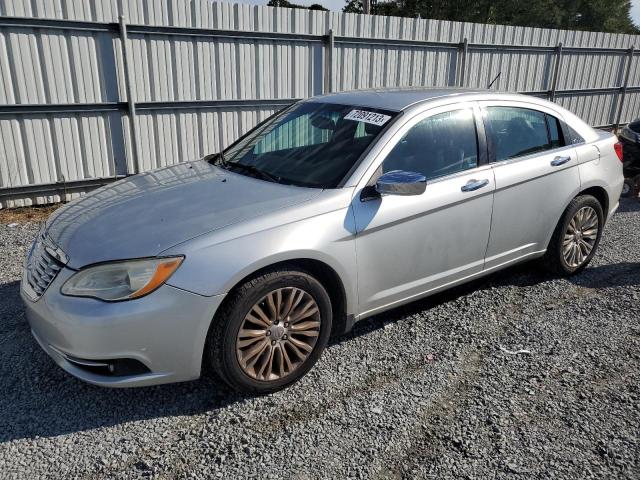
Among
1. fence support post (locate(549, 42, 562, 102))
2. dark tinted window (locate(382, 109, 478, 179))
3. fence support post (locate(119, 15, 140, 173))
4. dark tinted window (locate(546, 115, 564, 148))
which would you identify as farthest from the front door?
fence support post (locate(549, 42, 562, 102))

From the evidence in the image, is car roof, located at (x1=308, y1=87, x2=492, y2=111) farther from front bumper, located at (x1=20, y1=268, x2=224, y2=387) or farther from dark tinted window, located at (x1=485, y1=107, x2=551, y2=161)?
front bumper, located at (x1=20, y1=268, x2=224, y2=387)

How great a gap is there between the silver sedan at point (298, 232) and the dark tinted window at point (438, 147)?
0.03ft

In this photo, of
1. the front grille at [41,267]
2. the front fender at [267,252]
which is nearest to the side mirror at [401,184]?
the front fender at [267,252]

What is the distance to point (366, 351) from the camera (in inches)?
143

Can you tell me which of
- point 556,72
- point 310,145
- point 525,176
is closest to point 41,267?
point 310,145

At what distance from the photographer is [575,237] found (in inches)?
186

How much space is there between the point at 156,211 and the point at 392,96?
1909mm

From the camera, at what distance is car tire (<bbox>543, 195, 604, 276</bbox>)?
456 cm

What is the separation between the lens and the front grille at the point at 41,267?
290cm

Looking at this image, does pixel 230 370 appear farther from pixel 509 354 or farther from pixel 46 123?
pixel 46 123

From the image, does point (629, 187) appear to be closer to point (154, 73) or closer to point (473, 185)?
point (473, 185)

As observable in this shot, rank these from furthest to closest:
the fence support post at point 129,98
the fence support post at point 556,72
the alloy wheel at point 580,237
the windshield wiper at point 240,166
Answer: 1. the fence support post at point 556,72
2. the fence support post at point 129,98
3. the alloy wheel at point 580,237
4. the windshield wiper at point 240,166

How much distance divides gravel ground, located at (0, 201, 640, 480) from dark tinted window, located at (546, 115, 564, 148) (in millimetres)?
1438

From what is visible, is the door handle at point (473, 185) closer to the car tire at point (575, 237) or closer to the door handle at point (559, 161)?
the door handle at point (559, 161)
